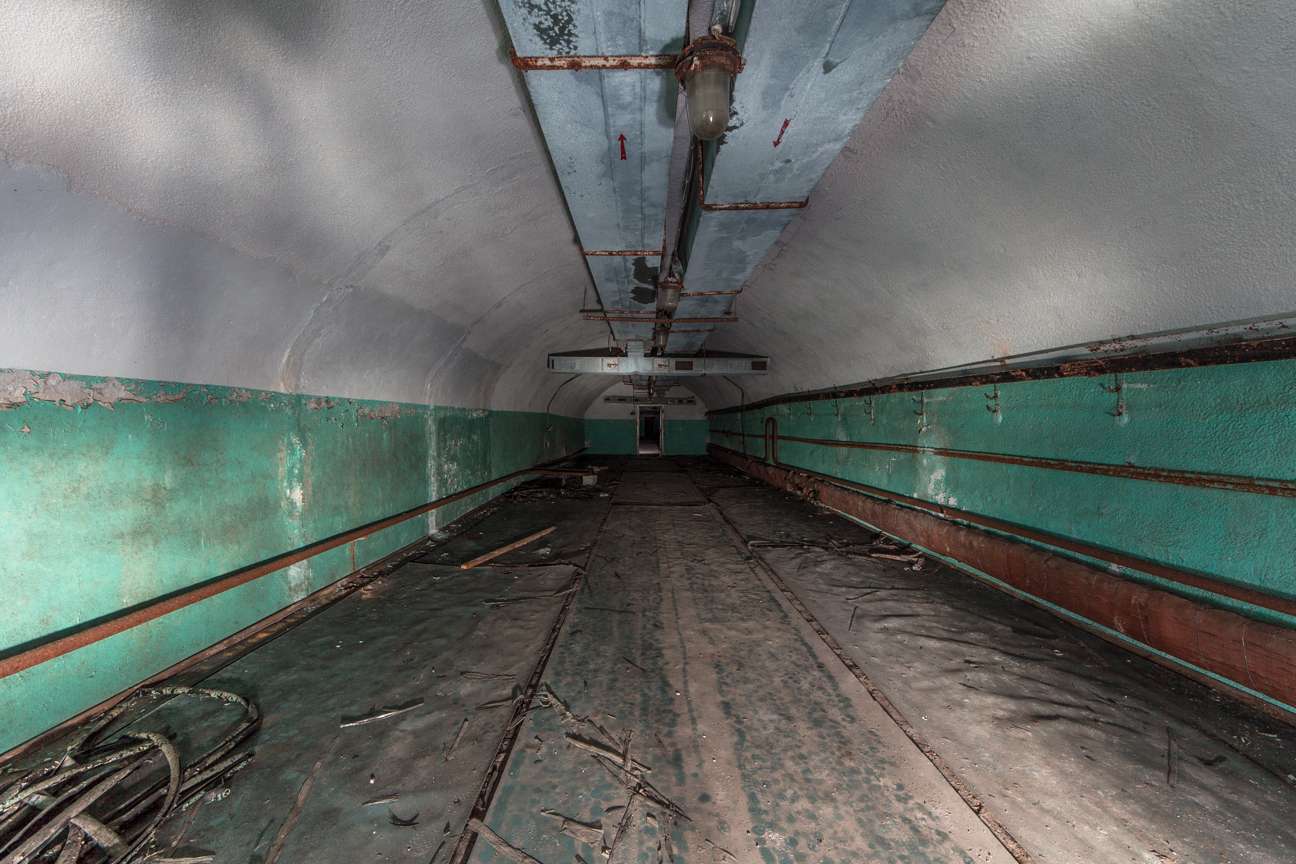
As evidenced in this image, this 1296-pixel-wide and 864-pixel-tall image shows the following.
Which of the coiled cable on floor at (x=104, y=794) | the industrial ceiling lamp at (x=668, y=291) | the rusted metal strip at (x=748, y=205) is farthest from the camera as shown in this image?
the industrial ceiling lamp at (x=668, y=291)

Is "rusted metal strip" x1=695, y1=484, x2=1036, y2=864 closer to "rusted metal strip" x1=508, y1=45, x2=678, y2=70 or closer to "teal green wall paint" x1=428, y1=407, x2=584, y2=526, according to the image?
"rusted metal strip" x1=508, y1=45, x2=678, y2=70

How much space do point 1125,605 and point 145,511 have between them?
6.58m

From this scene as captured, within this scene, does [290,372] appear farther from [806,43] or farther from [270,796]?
[806,43]

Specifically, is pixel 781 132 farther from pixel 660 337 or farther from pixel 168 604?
pixel 660 337

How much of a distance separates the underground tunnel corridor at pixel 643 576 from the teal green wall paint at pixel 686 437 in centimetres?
1639

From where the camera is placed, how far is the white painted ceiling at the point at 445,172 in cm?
214

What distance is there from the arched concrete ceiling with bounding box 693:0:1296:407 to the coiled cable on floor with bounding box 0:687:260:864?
520cm

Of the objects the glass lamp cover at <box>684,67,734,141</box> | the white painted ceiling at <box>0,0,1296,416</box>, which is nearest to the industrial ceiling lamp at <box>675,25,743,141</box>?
the glass lamp cover at <box>684,67,734,141</box>

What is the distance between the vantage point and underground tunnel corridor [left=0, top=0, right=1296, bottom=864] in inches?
84.8

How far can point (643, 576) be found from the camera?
528 centimetres

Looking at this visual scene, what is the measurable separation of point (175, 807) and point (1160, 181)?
222 inches

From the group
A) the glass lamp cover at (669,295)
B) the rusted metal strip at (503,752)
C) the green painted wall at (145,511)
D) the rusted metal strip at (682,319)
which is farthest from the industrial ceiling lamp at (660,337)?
the rusted metal strip at (503,752)

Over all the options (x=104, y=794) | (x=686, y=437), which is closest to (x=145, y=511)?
(x=104, y=794)

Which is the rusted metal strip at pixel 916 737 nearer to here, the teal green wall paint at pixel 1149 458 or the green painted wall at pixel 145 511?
the teal green wall paint at pixel 1149 458
